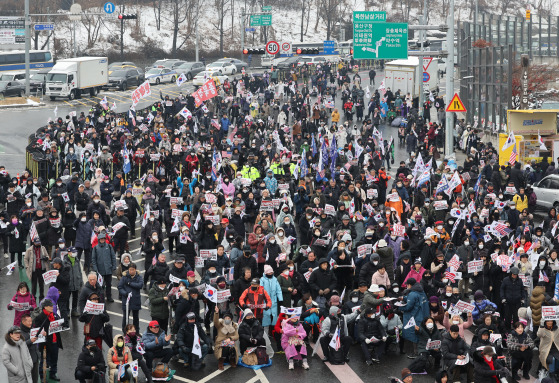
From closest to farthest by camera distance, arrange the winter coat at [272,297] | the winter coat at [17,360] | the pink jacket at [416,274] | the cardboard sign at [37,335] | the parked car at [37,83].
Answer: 1. the winter coat at [17,360]
2. the cardboard sign at [37,335]
3. the winter coat at [272,297]
4. the pink jacket at [416,274]
5. the parked car at [37,83]

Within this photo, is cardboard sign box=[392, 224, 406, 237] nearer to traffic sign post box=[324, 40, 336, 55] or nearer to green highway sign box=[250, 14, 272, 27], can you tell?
traffic sign post box=[324, 40, 336, 55]

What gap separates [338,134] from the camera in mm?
33469

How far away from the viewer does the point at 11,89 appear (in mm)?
53625

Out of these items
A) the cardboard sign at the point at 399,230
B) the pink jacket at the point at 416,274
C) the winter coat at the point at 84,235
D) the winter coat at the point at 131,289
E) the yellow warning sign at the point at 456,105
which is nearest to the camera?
the winter coat at the point at 131,289

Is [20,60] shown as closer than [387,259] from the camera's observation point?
No

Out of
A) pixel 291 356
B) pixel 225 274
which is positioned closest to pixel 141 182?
pixel 225 274

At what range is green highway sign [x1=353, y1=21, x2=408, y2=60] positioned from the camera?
1419 inches

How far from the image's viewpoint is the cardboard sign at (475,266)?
17234 mm

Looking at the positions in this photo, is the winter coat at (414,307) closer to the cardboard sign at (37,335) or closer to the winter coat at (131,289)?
the winter coat at (131,289)

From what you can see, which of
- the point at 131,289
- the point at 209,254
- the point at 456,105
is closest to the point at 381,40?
the point at 456,105

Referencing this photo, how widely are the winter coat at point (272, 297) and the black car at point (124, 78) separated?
44.0 m

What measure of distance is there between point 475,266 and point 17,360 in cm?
865

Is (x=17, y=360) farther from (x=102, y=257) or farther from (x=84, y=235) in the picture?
(x=84, y=235)

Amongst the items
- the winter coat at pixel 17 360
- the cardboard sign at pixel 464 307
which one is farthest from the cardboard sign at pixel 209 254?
the winter coat at pixel 17 360
